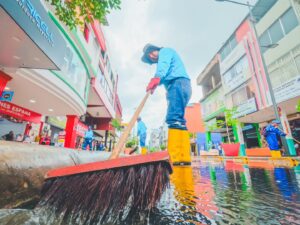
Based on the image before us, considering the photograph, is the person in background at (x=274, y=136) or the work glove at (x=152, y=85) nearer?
the work glove at (x=152, y=85)

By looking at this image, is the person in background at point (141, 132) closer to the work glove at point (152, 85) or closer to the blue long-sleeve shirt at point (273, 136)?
the blue long-sleeve shirt at point (273, 136)

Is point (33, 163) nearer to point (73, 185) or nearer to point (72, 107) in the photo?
point (73, 185)

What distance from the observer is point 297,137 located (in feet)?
43.0

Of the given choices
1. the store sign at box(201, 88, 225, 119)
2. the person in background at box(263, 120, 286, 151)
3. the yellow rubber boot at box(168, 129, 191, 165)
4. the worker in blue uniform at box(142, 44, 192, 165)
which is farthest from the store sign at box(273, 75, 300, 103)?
the yellow rubber boot at box(168, 129, 191, 165)

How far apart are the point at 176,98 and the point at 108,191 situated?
6.97 ft

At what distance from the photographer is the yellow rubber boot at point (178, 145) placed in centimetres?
274

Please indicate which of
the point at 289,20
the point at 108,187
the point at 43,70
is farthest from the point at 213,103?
the point at 108,187

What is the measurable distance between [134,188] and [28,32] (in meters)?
4.83

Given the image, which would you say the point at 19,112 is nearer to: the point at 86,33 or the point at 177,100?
the point at 86,33

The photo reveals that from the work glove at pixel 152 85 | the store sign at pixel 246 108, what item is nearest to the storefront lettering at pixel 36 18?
the work glove at pixel 152 85

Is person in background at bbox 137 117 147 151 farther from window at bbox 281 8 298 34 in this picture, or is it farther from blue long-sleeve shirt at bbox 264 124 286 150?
window at bbox 281 8 298 34

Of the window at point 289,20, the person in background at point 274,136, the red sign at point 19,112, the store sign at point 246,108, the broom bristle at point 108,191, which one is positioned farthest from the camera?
the store sign at point 246,108

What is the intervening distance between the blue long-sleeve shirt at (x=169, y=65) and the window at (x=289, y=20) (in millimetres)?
11847

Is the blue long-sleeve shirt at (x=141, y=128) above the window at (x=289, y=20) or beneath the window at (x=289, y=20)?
beneath
